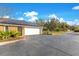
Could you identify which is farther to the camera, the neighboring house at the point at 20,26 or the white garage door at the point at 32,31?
the white garage door at the point at 32,31

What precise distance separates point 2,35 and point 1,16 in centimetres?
843

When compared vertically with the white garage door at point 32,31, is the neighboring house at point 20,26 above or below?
above

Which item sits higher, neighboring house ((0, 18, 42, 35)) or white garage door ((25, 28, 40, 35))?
neighboring house ((0, 18, 42, 35))

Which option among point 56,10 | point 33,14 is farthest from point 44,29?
point 56,10

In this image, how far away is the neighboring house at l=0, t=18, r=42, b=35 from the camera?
22.9 metres

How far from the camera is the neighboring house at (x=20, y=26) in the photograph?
22922 mm

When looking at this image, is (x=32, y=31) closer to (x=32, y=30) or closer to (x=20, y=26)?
(x=32, y=30)

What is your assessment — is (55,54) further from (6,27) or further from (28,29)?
(28,29)

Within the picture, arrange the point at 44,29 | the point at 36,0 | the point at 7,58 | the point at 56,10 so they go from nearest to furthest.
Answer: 1. the point at 7,58
2. the point at 36,0
3. the point at 56,10
4. the point at 44,29

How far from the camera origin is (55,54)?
1269cm

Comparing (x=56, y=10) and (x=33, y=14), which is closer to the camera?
(x=56, y=10)

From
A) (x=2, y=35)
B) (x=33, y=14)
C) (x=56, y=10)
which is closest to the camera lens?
(x=2, y=35)

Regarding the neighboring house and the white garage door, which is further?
the white garage door

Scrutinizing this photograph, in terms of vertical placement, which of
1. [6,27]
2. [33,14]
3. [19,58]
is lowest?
[19,58]
